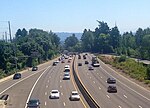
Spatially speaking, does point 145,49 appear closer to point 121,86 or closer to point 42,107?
point 121,86

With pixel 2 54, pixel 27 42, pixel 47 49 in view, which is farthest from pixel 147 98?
pixel 47 49

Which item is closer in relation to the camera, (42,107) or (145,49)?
(42,107)

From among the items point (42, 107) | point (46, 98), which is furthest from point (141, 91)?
point (42, 107)

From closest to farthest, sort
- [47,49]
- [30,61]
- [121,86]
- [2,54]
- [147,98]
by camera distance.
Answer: [147,98], [121,86], [2,54], [30,61], [47,49]

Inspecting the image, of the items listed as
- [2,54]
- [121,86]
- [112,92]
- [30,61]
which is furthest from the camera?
[30,61]

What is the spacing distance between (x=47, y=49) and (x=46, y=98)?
376ft

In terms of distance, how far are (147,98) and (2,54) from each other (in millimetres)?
73027

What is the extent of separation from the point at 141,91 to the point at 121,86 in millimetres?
6927

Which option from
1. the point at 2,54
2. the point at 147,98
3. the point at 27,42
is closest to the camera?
the point at 147,98

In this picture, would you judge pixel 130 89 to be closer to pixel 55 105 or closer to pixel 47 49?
pixel 55 105

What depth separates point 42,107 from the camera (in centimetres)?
4306

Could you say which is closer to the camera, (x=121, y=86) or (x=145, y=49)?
(x=121, y=86)

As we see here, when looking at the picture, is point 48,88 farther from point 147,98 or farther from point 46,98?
point 147,98

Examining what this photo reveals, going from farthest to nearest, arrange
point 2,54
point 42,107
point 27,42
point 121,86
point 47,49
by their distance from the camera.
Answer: point 47,49
point 27,42
point 2,54
point 121,86
point 42,107
